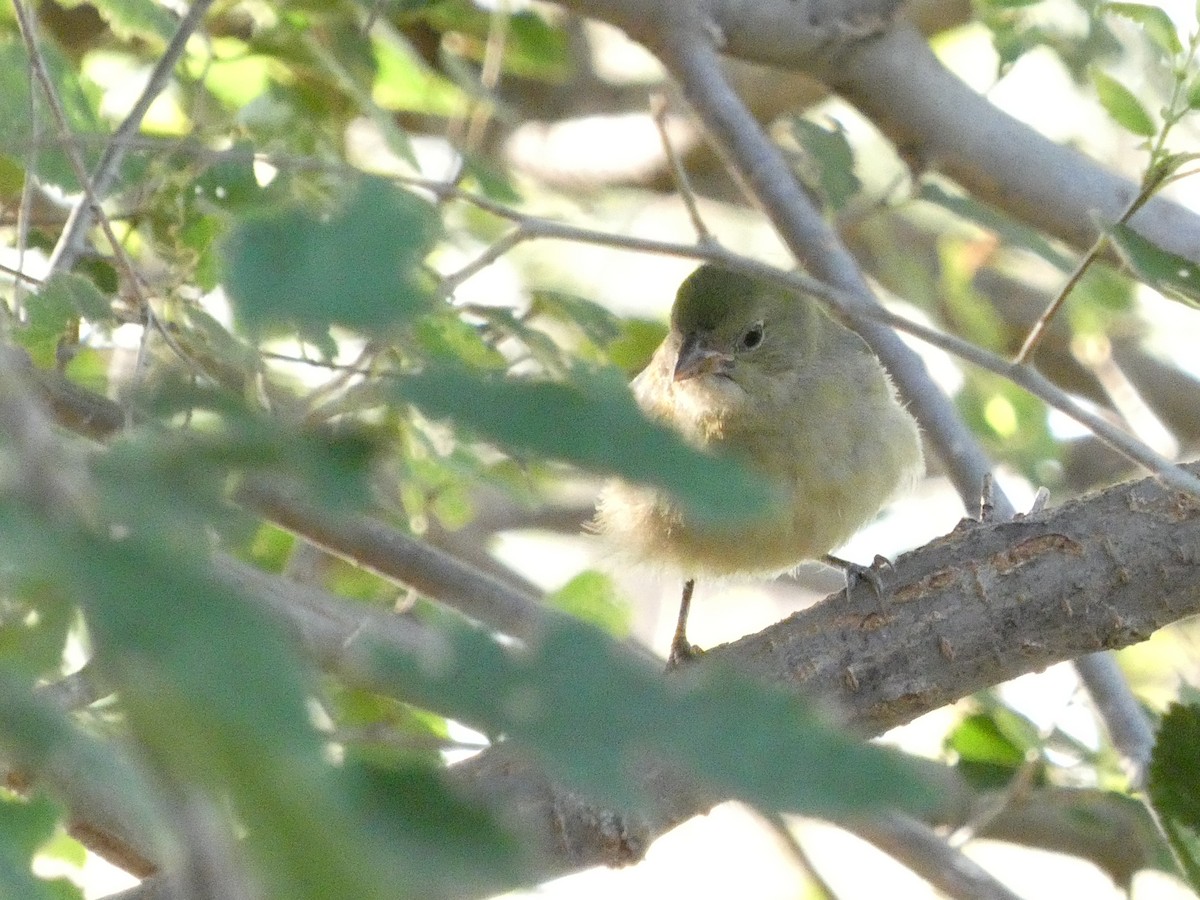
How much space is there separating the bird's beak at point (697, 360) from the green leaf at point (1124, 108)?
60.9 inches

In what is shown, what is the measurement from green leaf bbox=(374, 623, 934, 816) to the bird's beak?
3.26m

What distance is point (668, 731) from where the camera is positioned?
78 cm

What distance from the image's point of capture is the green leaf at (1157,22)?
98.3 inches

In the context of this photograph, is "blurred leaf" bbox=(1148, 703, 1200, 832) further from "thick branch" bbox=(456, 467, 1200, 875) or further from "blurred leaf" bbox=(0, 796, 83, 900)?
"blurred leaf" bbox=(0, 796, 83, 900)

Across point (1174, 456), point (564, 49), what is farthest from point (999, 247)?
point (564, 49)

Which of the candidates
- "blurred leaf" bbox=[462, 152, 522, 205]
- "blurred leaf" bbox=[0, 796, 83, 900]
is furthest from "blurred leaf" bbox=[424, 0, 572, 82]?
"blurred leaf" bbox=[0, 796, 83, 900]

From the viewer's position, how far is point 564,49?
15.1 ft

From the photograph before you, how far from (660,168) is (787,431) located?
159 cm

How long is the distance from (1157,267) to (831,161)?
159 centimetres

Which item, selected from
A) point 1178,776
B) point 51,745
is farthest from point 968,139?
point 51,745

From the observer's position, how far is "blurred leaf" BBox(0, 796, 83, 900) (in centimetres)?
88

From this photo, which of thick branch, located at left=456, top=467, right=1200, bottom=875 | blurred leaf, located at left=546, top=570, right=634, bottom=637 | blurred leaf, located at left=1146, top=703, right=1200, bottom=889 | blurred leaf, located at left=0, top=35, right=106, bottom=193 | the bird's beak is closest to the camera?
blurred leaf, located at left=1146, top=703, right=1200, bottom=889

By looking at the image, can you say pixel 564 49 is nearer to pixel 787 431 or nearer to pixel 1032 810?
pixel 787 431

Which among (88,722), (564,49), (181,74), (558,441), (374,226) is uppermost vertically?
(564,49)
